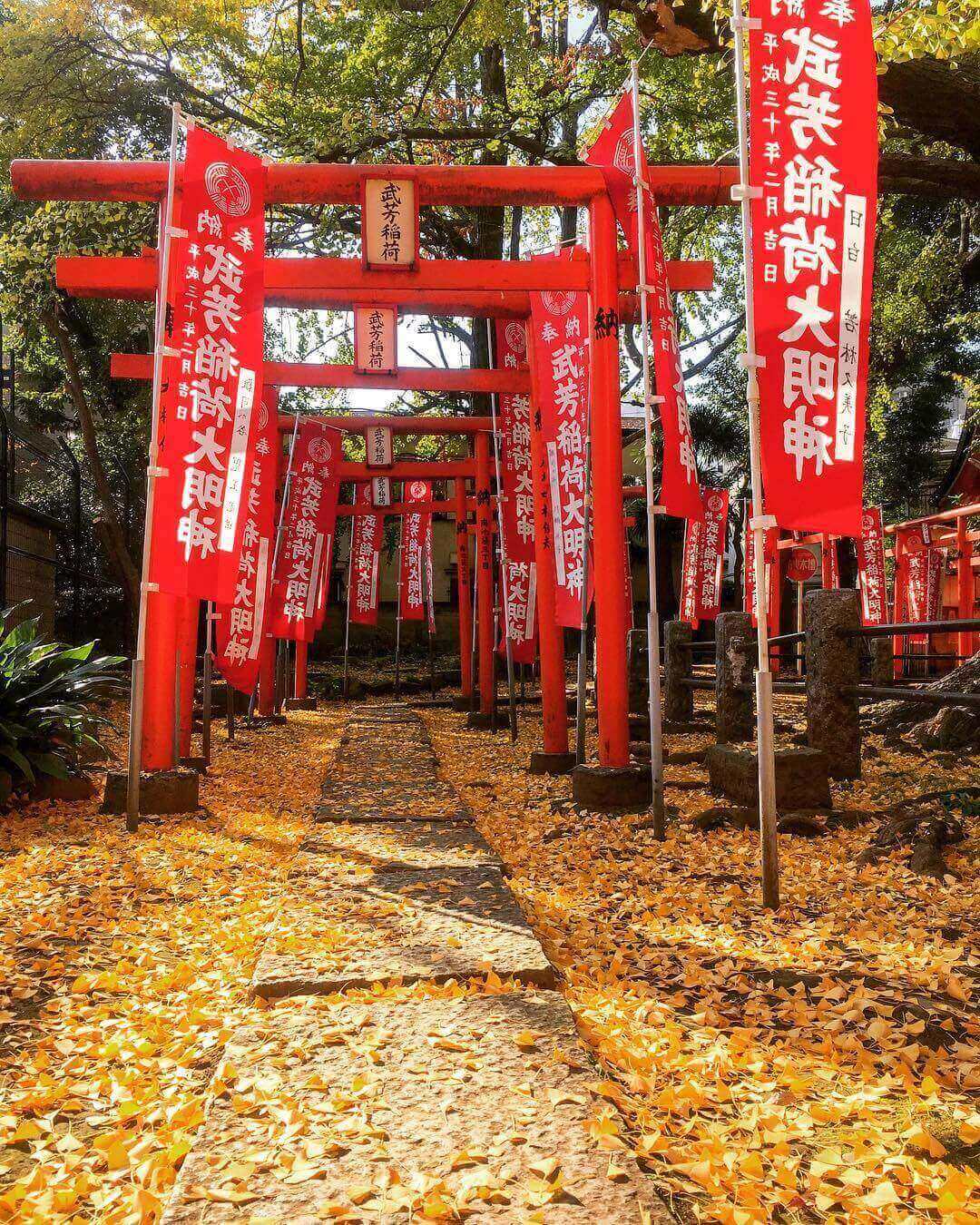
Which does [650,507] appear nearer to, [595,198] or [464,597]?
[595,198]

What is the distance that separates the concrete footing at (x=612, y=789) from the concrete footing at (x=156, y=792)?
2513 millimetres

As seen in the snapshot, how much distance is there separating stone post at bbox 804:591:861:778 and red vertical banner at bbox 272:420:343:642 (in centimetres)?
567

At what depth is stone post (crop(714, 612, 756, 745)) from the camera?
6.84 meters

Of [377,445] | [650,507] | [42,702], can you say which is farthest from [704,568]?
[42,702]

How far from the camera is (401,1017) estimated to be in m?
2.39

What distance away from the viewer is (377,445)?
1095 cm

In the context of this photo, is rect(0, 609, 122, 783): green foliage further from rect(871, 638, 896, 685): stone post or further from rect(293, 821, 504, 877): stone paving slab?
Answer: rect(871, 638, 896, 685): stone post

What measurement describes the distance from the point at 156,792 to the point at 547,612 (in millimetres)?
3090

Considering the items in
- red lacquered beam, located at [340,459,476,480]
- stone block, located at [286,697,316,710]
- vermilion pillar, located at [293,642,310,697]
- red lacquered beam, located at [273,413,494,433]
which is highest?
red lacquered beam, located at [273,413,494,433]

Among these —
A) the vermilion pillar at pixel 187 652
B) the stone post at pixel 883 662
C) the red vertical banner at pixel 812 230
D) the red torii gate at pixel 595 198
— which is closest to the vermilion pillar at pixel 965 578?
the stone post at pixel 883 662

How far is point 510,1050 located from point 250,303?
4715mm

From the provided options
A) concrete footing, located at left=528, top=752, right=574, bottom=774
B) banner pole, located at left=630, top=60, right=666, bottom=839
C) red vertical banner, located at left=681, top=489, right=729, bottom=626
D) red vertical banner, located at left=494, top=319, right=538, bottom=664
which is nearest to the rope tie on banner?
banner pole, located at left=630, top=60, right=666, bottom=839

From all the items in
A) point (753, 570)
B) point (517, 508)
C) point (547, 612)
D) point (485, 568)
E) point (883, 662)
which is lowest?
point (883, 662)

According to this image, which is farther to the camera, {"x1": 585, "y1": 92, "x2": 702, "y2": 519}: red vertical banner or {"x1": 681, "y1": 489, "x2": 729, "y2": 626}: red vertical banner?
{"x1": 681, "y1": 489, "x2": 729, "y2": 626}: red vertical banner
